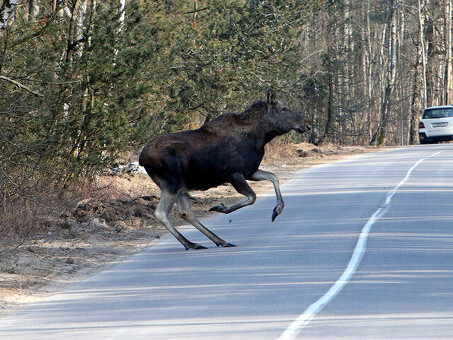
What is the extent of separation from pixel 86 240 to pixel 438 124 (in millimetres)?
30088

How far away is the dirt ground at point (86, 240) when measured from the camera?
11.0 m

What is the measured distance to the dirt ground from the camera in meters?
11.0

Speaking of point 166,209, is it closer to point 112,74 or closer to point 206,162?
point 206,162

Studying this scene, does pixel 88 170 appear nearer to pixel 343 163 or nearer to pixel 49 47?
pixel 49 47

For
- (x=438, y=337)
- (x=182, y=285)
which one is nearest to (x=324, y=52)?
(x=182, y=285)

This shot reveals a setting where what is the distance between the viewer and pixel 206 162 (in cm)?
1271

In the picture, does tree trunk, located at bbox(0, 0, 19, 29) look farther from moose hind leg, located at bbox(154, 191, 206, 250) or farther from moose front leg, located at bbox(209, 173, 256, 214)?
moose front leg, located at bbox(209, 173, 256, 214)

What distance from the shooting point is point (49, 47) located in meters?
18.1

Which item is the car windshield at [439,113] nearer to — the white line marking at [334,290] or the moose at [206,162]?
the white line marking at [334,290]

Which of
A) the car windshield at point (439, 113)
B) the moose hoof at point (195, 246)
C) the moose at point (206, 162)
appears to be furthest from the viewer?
the car windshield at point (439, 113)

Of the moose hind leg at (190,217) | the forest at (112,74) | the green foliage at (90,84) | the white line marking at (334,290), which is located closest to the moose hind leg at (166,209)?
the moose hind leg at (190,217)

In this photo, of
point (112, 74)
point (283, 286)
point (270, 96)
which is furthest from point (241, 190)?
point (112, 74)

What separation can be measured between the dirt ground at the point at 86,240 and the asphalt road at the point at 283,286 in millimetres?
452

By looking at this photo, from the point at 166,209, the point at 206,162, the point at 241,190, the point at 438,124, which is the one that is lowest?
the point at 438,124
